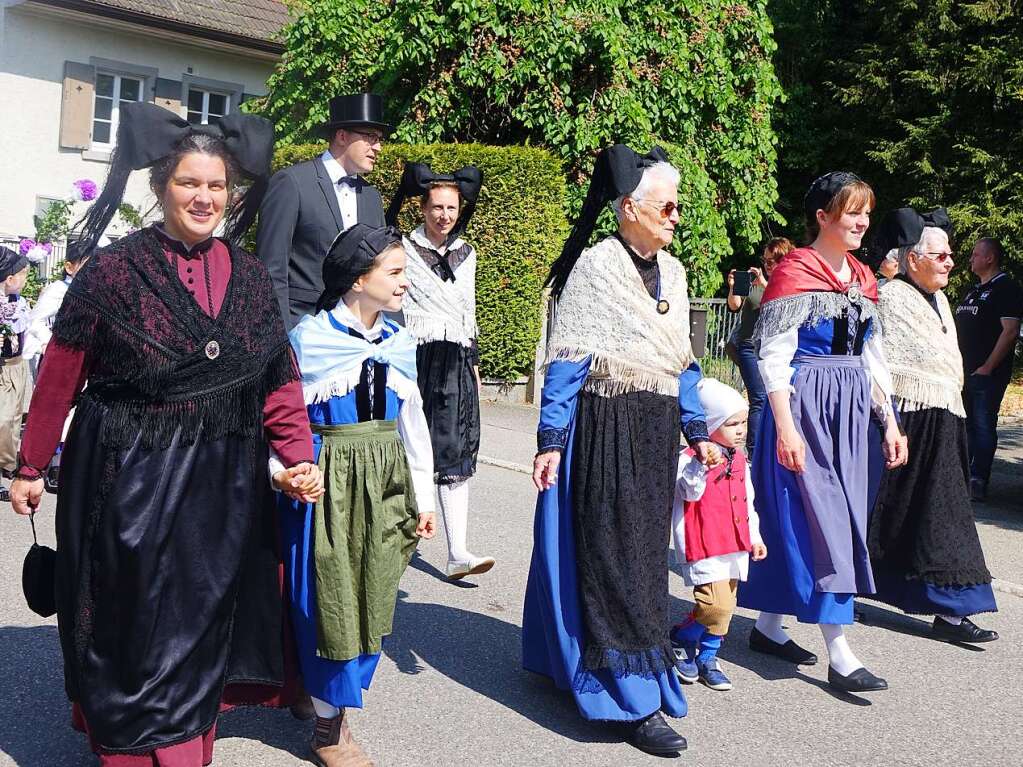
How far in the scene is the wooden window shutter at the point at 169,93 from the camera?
72.5ft

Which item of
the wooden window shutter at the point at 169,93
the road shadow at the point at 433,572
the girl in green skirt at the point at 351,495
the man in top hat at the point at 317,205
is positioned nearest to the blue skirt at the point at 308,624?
the girl in green skirt at the point at 351,495

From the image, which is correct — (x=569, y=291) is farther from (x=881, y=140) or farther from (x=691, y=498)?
(x=881, y=140)

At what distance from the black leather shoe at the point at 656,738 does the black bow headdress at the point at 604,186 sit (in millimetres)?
1625

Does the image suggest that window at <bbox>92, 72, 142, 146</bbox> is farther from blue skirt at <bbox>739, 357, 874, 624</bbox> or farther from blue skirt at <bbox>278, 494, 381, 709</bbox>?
blue skirt at <bbox>278, 494, 381, 709</bbox>

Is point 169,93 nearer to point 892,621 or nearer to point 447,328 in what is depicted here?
point 447,328

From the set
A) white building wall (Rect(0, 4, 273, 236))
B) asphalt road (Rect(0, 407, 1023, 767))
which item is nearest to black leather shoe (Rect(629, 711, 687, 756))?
asphalt road (Rect(0, 407, 1023, 767))

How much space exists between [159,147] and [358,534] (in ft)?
4.50

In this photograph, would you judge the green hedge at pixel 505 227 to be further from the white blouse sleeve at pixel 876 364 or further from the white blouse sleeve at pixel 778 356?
the white blouse sleeve at pixel 778 356

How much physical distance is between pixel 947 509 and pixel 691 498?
1751 mm

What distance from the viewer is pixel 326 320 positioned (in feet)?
13.5

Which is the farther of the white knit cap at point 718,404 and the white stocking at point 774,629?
the white stocking at point 774,629

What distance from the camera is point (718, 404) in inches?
195

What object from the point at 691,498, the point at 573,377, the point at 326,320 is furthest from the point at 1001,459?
the point at 326,320

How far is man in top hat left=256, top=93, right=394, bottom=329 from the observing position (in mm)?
5238
